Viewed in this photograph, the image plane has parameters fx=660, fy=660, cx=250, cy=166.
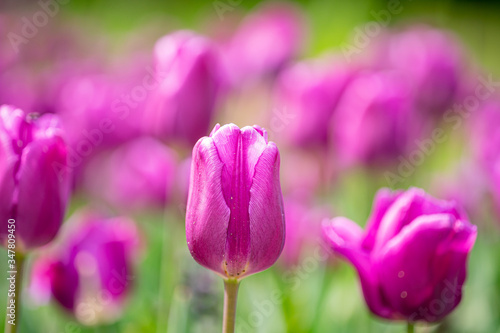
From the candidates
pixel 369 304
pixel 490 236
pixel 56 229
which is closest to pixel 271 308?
pixel 369 304

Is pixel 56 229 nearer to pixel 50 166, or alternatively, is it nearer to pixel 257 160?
pixel 50 166

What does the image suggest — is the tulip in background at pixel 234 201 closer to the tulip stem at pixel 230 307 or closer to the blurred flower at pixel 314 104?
the tulip stem at pixel 230 307

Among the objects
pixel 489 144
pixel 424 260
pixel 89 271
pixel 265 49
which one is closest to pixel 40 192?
pixel 89 271

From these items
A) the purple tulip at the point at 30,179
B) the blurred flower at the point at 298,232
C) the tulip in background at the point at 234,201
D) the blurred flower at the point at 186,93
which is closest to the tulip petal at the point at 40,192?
the purple tulip at the point at 30,179

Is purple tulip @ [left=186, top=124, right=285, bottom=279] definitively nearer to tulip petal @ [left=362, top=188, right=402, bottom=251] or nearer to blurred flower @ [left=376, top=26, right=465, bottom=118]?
tulip petal @ [left=362, top=188, right=402, bottom=251]

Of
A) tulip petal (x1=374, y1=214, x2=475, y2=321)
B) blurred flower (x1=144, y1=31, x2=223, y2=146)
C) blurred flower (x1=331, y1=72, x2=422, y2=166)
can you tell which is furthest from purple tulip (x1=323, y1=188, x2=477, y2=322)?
blurred flower (x1=331, y1=72, x2=422, y2=166)

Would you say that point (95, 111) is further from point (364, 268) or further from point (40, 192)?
point (364, 268)
